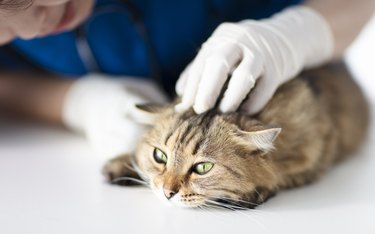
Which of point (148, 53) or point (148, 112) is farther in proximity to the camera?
point (148, 53)

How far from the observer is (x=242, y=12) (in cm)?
146

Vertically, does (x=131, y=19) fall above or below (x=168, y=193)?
above

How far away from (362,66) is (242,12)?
62 centimetres

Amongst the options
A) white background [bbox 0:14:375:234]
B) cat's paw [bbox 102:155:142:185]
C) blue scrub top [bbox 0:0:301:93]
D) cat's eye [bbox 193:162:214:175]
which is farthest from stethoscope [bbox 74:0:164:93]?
cat's eye [bbox 193:162:214:175]

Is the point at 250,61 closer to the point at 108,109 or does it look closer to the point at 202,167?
the point at 202,167

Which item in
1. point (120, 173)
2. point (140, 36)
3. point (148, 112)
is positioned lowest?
point (120, 173)

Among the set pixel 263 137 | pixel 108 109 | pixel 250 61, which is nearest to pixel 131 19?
pixel 108 109

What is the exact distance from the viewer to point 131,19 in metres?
1.40

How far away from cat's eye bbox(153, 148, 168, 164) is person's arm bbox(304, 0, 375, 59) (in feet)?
1.76

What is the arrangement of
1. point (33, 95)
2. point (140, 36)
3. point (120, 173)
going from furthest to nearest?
point (33, 95), point (140, 36), point (120, 173)

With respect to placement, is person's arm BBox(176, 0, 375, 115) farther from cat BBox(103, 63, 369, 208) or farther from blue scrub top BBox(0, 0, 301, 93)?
blue scrub top BBox(0, 0, 301, 93)

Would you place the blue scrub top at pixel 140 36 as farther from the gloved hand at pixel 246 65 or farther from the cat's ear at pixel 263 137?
the cat's ear at pixel 263 137

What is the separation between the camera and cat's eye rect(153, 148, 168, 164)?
1.03 meters

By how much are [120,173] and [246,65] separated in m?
0.34
